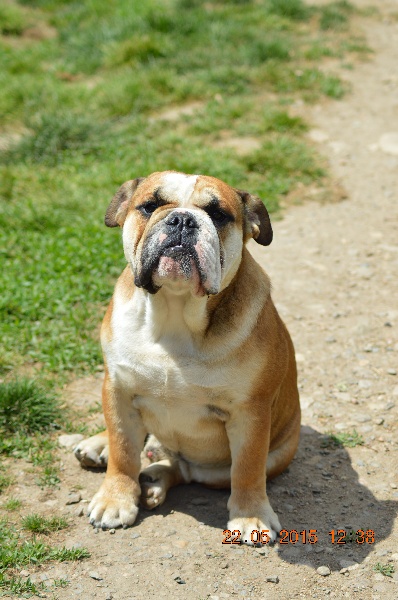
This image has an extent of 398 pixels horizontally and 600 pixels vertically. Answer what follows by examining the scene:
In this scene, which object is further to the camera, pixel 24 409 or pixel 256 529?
pixel 24 409

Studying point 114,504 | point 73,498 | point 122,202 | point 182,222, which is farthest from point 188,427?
point 122,202

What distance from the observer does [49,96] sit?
9391 millimetres

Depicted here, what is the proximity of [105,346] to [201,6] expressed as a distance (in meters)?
8.51

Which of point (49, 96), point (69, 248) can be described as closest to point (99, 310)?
point (69, 248)

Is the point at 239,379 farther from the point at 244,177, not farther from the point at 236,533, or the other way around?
the point at 244,177

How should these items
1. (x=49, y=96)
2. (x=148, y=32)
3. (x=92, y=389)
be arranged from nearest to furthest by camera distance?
(x=92, y=389), (x=49, y=96), (x=148, y=32)

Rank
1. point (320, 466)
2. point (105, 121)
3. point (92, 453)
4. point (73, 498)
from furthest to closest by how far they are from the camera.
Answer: point (105, 121), point (320, 466), point (92, 453), point (73, 498)

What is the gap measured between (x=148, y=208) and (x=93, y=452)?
143 cm

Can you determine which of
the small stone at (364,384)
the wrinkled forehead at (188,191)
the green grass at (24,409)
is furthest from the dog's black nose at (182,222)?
the small stone at (364,384)

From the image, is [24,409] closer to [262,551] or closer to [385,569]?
[262,551]

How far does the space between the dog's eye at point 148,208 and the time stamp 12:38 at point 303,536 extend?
1547 millimetres

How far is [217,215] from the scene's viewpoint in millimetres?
3814

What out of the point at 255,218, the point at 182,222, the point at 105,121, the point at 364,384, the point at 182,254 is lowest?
the point at 364,384

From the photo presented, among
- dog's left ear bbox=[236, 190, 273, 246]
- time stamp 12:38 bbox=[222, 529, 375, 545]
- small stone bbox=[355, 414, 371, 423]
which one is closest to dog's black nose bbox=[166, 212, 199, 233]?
dog's left ear bbox=[236, 190, 273, 246]
